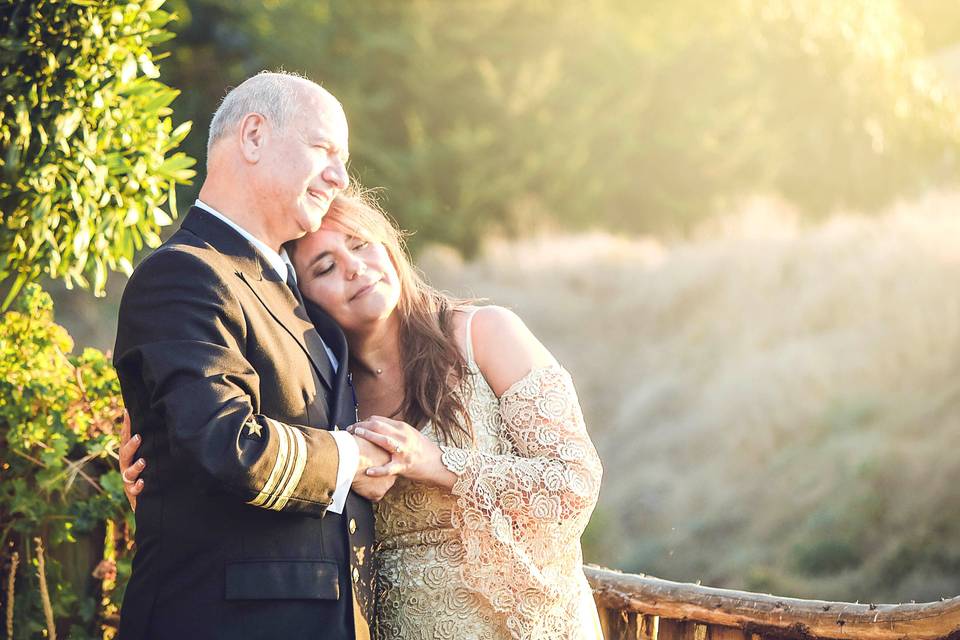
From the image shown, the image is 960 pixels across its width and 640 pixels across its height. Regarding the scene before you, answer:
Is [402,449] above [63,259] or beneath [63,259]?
above

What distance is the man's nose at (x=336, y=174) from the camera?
2.67 metres

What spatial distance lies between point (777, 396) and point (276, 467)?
31.3ft

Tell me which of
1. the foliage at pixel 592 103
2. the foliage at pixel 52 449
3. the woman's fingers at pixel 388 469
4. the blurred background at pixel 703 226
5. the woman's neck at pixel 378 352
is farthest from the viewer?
the foliage at pixel 592 103

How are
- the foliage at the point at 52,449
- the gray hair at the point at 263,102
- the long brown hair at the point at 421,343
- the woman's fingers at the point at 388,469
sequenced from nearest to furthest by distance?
the woman's fingers at the point at 388,469 < the gray hair at the point at 263,102 < the long brown hair at the point at 421,343 < the foliage at the point at 52,449

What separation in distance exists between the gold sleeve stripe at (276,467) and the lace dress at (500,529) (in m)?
0.58

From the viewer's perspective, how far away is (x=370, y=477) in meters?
2.50

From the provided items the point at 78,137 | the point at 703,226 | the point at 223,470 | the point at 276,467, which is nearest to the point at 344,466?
the point at 276,467

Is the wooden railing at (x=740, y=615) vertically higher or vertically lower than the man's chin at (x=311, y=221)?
lower

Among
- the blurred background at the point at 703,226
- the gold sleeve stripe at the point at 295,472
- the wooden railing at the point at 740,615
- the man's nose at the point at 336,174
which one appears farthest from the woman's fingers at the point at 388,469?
the blurred background at the point at 703,226

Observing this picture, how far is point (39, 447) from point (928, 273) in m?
10.6

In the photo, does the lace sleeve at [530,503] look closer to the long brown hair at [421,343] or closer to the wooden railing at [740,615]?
the long brown hair at [421,343]

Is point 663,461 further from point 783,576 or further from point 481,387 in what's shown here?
point 481,387

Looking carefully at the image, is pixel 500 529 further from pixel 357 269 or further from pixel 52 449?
pixel 52 449

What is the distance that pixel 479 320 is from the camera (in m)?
3.02
